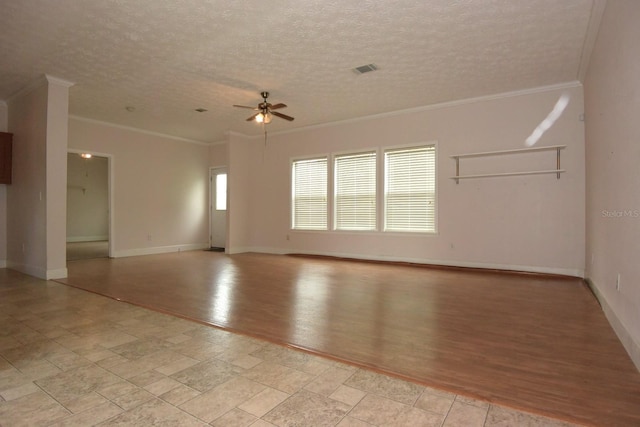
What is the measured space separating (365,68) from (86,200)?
11170 mm

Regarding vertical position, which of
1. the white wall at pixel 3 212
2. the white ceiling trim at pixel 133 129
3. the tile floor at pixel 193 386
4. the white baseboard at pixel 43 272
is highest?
the white ceiling trim at pixel 133 129

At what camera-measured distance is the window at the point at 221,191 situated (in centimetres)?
930

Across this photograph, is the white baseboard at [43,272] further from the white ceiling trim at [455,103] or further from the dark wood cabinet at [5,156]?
the white ceiling trim at [455,103]

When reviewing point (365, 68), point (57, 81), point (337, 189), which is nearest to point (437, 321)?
point (365, 68)

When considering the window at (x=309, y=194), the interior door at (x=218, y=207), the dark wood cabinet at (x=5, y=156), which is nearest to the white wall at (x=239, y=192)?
the interior door at (x=218, y=207)

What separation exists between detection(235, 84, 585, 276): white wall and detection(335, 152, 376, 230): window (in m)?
0.23

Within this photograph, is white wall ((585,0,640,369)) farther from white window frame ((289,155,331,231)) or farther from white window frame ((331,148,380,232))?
white window frame ((289,155,331,231))

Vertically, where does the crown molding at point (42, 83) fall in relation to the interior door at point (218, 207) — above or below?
above

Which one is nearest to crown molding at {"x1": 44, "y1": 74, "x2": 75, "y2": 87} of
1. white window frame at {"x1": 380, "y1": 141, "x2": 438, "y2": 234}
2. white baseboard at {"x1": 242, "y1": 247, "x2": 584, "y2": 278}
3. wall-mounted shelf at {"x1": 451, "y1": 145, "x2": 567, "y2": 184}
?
white baseboard at {"x1": 242, "y1": 247, "x2": 584, "y2": 278}

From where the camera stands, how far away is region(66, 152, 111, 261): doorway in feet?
37.0

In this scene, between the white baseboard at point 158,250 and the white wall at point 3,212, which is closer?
the white wall at point 3,212

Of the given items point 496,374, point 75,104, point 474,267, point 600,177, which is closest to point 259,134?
point 75,104

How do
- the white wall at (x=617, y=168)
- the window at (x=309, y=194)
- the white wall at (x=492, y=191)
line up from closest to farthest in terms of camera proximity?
the white wall at (x=617, y=168)
the white wall at (x=492, y=191)
the window at (x=309, y=194)

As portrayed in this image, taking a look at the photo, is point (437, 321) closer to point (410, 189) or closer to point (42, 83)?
point (410, 189)
